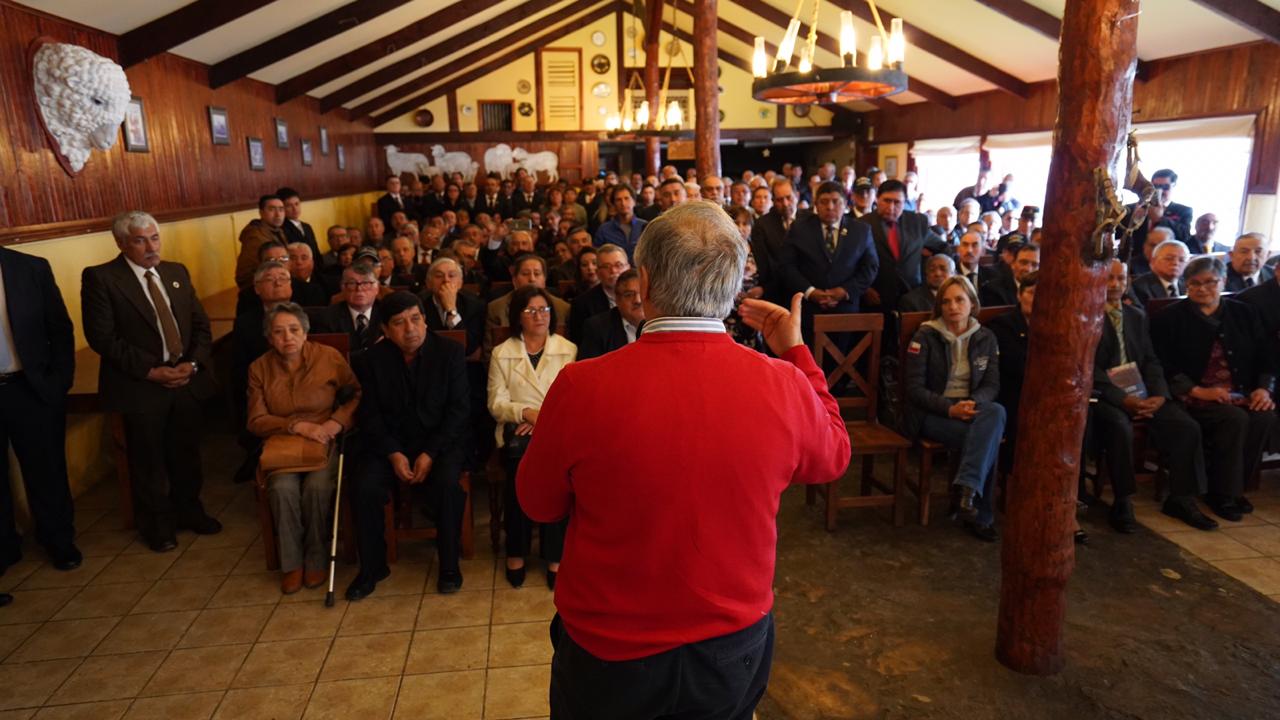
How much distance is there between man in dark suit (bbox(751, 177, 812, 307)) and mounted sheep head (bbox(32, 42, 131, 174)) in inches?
158

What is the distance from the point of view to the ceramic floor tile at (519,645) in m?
2.72

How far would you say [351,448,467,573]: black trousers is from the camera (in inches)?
125

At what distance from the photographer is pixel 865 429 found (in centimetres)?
381

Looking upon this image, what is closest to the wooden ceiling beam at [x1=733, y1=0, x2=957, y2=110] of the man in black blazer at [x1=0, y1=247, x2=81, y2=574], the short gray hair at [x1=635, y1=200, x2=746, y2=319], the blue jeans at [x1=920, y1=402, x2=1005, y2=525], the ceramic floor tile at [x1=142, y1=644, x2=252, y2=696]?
the blue jeans at [x1=920, y1=402, x2=1005, y2=525]

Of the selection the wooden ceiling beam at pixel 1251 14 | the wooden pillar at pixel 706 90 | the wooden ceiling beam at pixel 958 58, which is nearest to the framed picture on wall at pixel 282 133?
the wooden pillar at pixel 706 90

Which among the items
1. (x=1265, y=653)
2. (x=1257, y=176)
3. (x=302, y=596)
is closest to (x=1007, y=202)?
(x=1257, y=176)

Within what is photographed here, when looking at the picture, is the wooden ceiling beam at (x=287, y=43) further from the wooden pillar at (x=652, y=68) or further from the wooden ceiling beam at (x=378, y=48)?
the wooden pillar at (x=652, y=68)

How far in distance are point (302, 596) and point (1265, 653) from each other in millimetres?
3565

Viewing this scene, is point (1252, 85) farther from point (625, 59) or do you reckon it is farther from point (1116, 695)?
point (625, 59)

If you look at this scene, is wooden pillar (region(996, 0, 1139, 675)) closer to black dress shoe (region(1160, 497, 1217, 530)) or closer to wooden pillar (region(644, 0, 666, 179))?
black dress shoe (region(1160, 497, 1217, 530))

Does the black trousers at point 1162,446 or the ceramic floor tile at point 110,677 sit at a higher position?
the black trousers at point 1162,446

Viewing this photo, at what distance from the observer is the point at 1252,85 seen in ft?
22.4

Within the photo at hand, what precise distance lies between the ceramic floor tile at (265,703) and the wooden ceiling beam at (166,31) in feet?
15.0

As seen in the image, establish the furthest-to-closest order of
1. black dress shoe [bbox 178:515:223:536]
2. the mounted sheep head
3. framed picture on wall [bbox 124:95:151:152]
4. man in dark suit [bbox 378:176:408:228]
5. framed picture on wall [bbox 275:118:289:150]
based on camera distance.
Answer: man in dark suit [bbox 378:176:408:228] → framed picture on wall [bbox 275:118:289:150] → framed picture on wall [bbox 124:95:151:152] → the mounted sheep head → black dress shoe [bbox 178:515:223:536]
